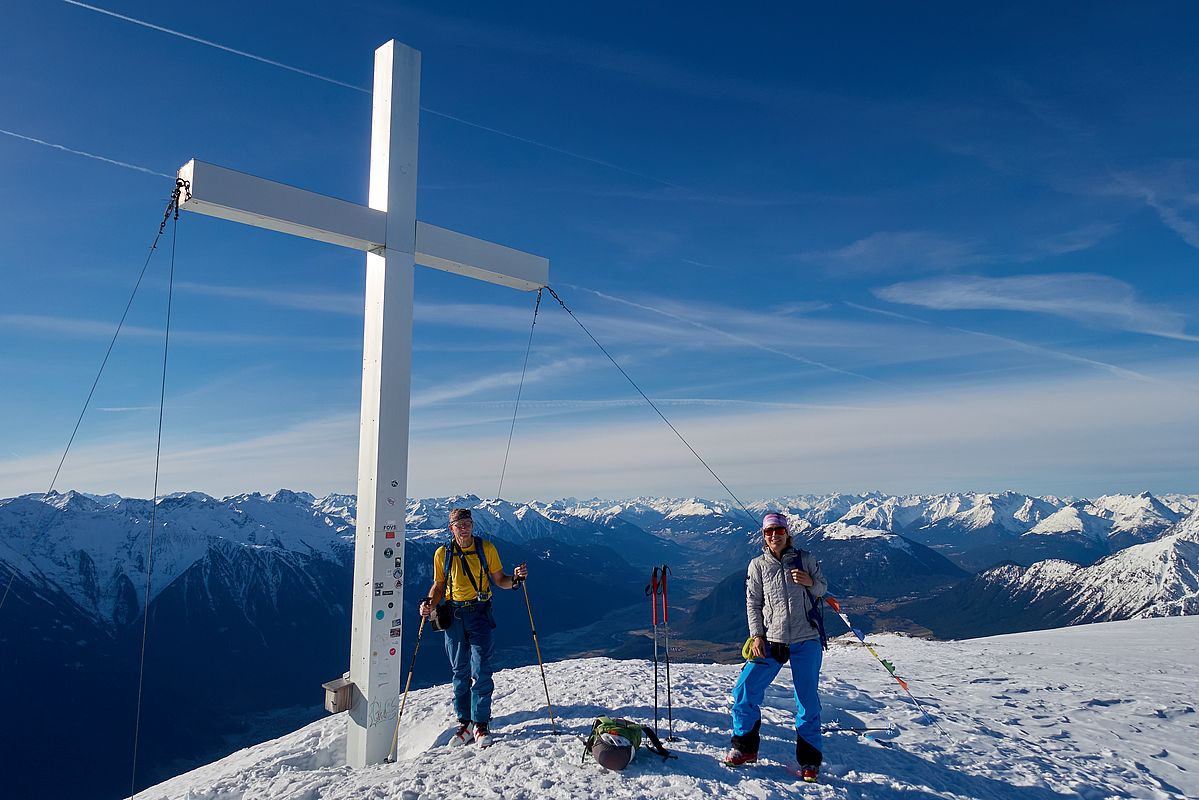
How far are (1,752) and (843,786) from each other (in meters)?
256

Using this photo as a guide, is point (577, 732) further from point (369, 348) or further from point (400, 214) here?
point (400, 214)

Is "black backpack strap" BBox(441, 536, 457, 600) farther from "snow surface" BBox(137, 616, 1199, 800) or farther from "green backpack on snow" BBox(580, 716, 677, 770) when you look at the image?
"green backpack on snow" BBox(580, 716, 677, 770)

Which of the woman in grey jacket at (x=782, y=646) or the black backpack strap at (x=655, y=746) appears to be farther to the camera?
the black backpack strap at (x=655, y=746)

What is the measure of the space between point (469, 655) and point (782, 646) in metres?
4.99

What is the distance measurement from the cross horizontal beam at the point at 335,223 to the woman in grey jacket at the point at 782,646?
6.77 metres

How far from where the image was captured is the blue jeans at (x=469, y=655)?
1006 centimetres

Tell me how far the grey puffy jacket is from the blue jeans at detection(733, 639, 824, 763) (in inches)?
8.8

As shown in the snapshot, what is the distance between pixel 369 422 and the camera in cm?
1011

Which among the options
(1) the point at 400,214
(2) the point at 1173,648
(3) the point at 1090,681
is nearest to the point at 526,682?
(1) the point at 400,214

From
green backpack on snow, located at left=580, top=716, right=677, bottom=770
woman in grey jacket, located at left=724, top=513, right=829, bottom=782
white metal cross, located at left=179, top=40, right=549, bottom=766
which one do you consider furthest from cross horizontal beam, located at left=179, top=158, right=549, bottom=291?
green backpack on snow, located at left=580, top=716, right=677, bottom=770

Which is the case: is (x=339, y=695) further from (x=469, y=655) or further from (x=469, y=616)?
(x=469, y=616)

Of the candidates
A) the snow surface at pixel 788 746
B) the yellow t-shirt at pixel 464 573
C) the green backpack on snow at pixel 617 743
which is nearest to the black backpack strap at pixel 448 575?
the yellow t-shirt at pixel 464 573

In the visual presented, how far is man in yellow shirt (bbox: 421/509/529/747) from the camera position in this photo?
10016 mm

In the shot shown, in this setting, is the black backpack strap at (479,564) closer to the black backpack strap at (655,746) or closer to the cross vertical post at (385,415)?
the cross vertical post at (385,415)
